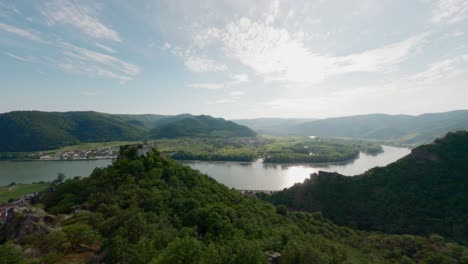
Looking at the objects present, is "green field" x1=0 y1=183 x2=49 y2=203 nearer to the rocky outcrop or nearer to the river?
the river

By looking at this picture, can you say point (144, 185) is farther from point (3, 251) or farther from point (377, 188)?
point (377, 188)

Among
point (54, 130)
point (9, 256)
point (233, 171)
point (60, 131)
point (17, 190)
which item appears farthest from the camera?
point (60, 131)

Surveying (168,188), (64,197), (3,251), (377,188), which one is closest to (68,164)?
(64,197)

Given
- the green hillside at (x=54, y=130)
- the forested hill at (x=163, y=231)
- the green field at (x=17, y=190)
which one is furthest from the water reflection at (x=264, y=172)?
the green hillside at (x=54, y=130)

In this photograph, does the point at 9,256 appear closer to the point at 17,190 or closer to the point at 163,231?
the point at 163,231

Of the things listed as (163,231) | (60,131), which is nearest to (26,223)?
(163,231)

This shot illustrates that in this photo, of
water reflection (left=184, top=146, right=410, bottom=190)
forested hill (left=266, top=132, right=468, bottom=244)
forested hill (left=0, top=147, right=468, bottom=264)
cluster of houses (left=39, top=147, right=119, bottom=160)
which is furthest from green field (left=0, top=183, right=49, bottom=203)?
forested hill (left=266, top=132, right=468, bottom=244)

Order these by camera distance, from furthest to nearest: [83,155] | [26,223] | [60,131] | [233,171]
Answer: [60,131] → [83,155] → [233,171] → [26,223]
